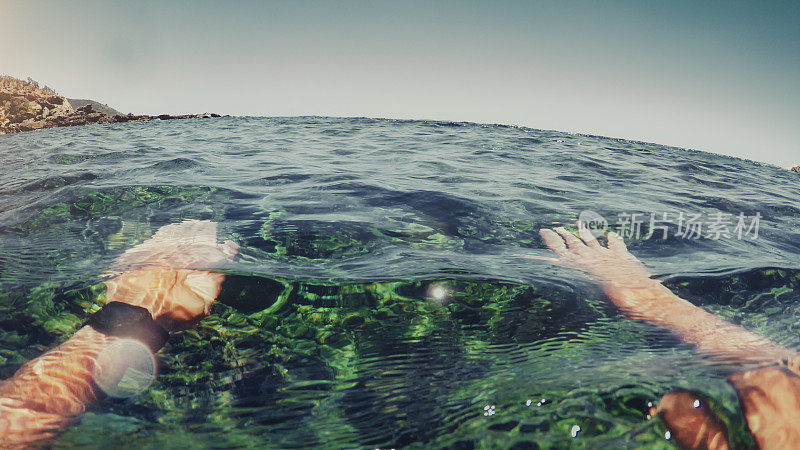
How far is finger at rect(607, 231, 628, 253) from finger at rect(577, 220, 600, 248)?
0.14 meters

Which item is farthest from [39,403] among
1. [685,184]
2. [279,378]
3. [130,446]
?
[685,184]

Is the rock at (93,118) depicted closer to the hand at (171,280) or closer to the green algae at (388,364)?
the hand at (171,280)

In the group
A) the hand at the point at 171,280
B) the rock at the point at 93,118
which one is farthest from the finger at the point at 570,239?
the rock at the point at 93,118

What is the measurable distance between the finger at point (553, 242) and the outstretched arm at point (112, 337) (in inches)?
105

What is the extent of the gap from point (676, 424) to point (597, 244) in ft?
7.98

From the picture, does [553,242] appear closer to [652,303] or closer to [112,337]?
[652,303]

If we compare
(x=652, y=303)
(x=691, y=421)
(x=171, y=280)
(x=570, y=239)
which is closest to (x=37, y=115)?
(x=171, y=280)

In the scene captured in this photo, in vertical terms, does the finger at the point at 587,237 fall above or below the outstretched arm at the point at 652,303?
above

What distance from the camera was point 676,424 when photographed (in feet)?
4.40

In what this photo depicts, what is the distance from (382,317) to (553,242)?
2071 mm

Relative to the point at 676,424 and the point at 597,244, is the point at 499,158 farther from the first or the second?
the point at 676,424

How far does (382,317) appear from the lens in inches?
83.7

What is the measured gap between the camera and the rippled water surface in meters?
1.42

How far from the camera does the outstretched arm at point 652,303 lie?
5.90ft
